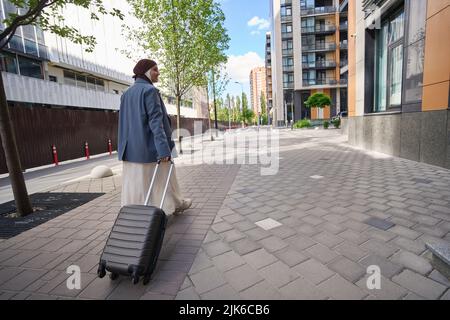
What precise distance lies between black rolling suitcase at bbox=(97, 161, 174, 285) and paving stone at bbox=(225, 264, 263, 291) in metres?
0.71

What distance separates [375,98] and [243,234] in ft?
31.7

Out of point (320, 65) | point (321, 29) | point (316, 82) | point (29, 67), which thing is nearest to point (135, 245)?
point (29, 67)

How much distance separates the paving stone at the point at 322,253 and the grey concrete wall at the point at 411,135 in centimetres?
521

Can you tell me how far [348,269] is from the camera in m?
2.37

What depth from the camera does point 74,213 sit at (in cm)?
430

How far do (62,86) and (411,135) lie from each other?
60.2 feet

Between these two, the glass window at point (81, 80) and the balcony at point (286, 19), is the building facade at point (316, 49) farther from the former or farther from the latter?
the glass window at point (81, 80)

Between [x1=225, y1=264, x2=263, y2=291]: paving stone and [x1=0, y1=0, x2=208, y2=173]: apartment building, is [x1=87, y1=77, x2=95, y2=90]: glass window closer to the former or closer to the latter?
[x1=0, y1=0, x2=208, y2=173]: apartment building

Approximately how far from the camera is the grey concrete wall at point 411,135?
604cm

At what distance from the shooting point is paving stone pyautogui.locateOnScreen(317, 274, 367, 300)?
2027mm

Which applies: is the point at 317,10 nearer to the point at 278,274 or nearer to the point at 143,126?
the point at 143,126

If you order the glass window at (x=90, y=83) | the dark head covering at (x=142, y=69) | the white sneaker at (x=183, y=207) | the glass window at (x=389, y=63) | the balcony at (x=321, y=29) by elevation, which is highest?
the balcony at (x=321, y=29)

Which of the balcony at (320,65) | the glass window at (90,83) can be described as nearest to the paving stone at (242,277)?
the glass window at (90,83)

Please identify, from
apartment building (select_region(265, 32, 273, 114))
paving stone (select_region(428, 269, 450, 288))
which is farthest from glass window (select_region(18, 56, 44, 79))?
apartment building (select_region(265, 32, 273, 114))
